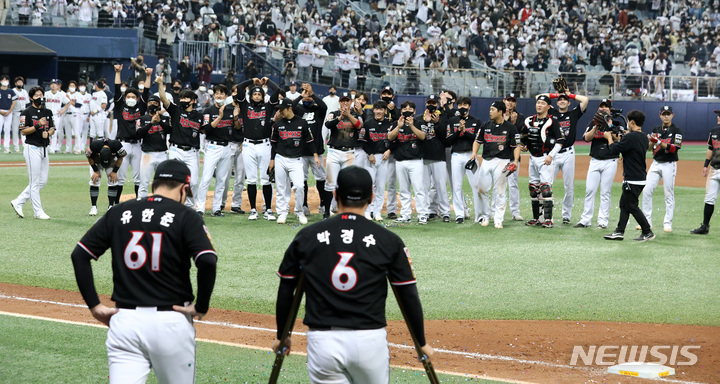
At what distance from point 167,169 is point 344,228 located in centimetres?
110

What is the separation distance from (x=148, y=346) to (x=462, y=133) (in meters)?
10.4

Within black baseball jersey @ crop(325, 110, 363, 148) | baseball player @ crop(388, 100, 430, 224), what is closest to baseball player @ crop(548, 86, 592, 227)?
baseball player @ crop(388, 100, 430, 224)

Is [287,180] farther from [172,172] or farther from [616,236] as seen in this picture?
[172,172]

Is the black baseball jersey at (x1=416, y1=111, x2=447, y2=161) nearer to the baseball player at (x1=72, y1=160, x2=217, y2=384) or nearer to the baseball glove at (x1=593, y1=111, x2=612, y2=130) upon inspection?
the baseball glove at (x1=593, y1=111, x2=612, y2=130)

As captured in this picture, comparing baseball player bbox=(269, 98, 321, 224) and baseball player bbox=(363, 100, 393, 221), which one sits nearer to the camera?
baseball player bbox=(269, 98, 321, 224)

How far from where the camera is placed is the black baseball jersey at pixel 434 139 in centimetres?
1412

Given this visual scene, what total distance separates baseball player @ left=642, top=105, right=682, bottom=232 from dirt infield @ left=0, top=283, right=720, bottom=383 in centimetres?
555

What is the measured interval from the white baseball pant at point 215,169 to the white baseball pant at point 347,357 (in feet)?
33.5

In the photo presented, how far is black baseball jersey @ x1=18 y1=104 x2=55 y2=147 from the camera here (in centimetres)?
→ 1309

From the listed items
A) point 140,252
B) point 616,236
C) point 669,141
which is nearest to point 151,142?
point 616,236

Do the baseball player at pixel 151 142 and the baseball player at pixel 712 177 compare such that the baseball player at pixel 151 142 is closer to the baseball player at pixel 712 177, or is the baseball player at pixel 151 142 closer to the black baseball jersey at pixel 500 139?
the black baseball jersey at pixel 500 139

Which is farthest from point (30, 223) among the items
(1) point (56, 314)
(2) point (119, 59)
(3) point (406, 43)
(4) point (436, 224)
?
(3) point (406, 43)

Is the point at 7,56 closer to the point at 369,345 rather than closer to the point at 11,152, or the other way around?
the point at 11,152

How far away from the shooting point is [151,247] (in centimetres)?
442
